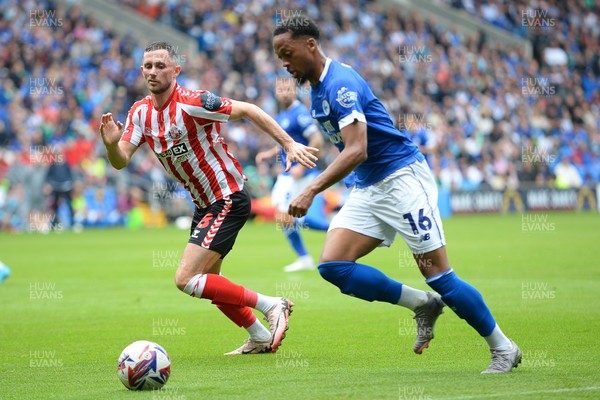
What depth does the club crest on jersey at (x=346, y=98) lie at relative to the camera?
6.76 m

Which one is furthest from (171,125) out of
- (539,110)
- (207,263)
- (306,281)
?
(539,110)

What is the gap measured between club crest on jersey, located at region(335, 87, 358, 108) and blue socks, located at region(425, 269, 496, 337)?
1.34 m

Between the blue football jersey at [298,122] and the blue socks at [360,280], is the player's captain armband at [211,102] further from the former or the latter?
the blue football jersey at [298,122]

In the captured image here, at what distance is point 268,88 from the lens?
1259 inches

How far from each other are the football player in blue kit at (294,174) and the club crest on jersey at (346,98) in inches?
272

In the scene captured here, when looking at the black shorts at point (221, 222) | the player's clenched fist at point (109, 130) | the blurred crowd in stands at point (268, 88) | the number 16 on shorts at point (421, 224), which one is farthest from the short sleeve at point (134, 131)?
the blurred crowd in stands at point (268, 88)

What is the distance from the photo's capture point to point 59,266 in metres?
17.0

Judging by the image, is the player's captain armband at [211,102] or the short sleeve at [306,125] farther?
the short sleeve at [306,125]

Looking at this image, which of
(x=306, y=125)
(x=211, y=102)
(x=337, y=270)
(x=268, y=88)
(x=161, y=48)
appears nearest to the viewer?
(x=337, y=270)

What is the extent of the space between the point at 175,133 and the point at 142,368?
7.34ft

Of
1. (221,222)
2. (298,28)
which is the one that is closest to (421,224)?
(298,28)

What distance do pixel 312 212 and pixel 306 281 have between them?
6.25 feet

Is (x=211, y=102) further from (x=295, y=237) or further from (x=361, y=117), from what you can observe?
(x=295, y=237)

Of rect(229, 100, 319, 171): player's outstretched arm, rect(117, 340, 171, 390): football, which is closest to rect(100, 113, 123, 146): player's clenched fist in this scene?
rect(229, 100, 319, 171): player's outstretched arm
